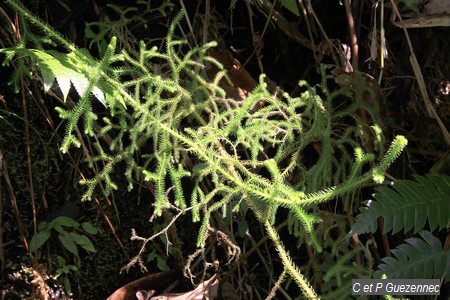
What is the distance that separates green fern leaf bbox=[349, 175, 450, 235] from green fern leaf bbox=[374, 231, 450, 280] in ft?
0.16

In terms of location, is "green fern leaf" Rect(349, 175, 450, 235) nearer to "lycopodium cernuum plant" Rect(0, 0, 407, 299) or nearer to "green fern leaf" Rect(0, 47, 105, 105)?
"lycopodium cernuum plant" Rect(0, 0, 407, 299)

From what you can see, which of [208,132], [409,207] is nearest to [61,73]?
[208,132]

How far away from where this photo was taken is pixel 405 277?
1.36 meters

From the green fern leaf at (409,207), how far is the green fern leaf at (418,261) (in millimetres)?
49

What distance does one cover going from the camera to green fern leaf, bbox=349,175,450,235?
4.42 ft

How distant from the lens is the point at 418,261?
1.38 meters

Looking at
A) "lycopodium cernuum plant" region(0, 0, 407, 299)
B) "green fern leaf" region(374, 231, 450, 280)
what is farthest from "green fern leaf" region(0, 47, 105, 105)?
"green fern leaf" region(374, 231, 450, 280)

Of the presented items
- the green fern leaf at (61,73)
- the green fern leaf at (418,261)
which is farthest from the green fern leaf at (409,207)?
the green fern leaf at (61,73)

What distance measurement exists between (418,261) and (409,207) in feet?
0.44

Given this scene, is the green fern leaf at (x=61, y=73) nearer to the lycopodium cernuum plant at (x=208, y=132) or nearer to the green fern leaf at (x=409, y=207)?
the lycopodium cernuum plant at (x=208, y=132)

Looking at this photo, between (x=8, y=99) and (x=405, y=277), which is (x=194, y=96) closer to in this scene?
(x=8, y=99)

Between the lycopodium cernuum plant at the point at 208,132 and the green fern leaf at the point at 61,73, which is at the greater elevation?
the green fern leaf at the point at 61,73

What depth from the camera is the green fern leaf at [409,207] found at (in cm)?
135

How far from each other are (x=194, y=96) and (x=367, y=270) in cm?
64
